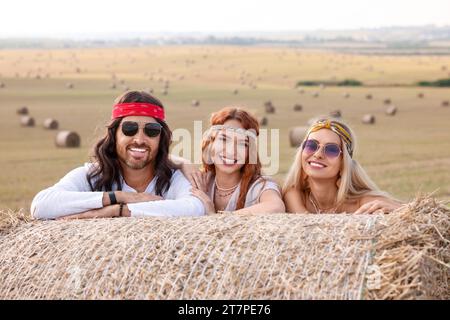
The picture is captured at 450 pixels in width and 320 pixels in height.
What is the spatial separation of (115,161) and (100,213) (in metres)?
0.71

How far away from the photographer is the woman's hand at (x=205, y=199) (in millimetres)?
6133

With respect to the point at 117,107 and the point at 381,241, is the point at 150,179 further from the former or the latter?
the point at 381,241

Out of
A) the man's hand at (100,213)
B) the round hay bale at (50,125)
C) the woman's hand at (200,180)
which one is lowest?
the man's hand at (100,213)

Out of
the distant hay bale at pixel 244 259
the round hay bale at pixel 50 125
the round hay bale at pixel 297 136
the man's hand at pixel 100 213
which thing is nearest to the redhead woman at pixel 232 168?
the man's hand at pixel 100 213

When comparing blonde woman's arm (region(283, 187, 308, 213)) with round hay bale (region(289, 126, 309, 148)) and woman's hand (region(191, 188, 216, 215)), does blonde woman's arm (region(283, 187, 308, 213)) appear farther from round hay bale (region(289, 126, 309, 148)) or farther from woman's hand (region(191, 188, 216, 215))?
round hay bale (region(289, 126, 309, 148))

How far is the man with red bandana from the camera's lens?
6.13 m

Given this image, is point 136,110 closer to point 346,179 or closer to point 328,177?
point 328,177

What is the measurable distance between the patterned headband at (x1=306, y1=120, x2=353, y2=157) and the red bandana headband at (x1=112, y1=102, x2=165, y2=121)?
47.1 inches

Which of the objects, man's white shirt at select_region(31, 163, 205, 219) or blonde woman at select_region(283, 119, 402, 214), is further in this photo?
blonde woman at select_region(283, 119, 402, 214)

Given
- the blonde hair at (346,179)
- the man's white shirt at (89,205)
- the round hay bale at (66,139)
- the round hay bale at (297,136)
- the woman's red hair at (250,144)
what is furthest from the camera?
the round hay bale at (66,139)

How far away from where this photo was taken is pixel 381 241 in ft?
15.7

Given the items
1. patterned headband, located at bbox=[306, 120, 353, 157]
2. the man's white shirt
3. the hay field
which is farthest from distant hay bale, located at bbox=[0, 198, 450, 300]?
the hay field

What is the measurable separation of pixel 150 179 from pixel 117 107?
60 cm

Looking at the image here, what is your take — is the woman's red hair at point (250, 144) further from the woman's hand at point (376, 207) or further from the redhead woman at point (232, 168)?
the woman's hand at point (376, 207)
